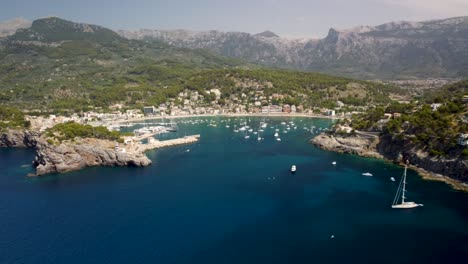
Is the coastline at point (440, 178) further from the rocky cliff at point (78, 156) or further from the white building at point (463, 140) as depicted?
the rocky cliff at point (78, 156)

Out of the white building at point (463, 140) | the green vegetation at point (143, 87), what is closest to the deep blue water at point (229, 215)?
the white building at point (463, 140)

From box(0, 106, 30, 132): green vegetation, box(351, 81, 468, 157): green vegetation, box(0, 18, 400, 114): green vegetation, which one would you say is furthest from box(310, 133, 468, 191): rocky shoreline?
box(0, 106, 30, 132): green vegetation

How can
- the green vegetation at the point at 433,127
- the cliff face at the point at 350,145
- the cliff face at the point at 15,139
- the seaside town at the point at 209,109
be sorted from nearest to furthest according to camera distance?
the green vegetation at the point at 433,127 < the cliff face at the point at 350,145 < the cliff face at the point at 15,139 < the seaside town at the point at 209,109

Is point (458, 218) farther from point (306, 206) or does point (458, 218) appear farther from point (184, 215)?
point (184, 215)

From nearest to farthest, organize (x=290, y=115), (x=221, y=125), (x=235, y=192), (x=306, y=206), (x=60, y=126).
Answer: (x=306, y=206) < (x=235, y=192) < (x=60, y=126) < (x=221, y=125) < (x=290, y=115)

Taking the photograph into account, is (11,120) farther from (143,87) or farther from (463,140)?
(463,140)

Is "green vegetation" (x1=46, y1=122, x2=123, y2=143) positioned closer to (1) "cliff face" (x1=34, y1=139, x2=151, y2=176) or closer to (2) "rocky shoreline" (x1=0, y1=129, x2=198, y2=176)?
(2) "rocky shoreline" (x1=0, y1=129, x2=198, y2=176)

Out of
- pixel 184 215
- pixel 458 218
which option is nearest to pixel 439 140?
pixel 458 218
